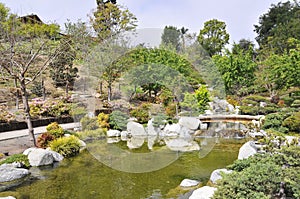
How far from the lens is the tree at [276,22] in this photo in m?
22.4

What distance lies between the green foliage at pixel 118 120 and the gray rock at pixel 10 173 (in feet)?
8.75

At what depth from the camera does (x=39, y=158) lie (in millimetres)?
6504

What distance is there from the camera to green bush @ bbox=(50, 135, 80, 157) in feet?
23.8

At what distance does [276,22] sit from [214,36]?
36.5ft

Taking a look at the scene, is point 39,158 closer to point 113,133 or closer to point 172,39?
point 113,133

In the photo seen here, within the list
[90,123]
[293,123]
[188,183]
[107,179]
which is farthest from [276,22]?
[107,179]

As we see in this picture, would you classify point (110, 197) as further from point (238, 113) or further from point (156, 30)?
point (238, 113)

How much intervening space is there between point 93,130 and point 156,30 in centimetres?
319

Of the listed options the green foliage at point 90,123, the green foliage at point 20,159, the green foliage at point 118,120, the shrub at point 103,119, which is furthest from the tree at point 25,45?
the green foliage at point 118,120

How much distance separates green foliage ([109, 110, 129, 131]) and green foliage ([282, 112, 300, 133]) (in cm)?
535

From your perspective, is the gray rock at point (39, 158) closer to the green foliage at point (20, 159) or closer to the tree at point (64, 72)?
the green foliage at point (20, 159)

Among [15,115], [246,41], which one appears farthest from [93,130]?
[246,41]

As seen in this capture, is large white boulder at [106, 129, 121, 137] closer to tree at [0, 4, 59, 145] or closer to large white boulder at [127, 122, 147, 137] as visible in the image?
large white boulder at [127, 122, 147, 137]

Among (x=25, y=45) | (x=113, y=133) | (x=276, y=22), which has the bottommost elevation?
(x=113, y=133)
